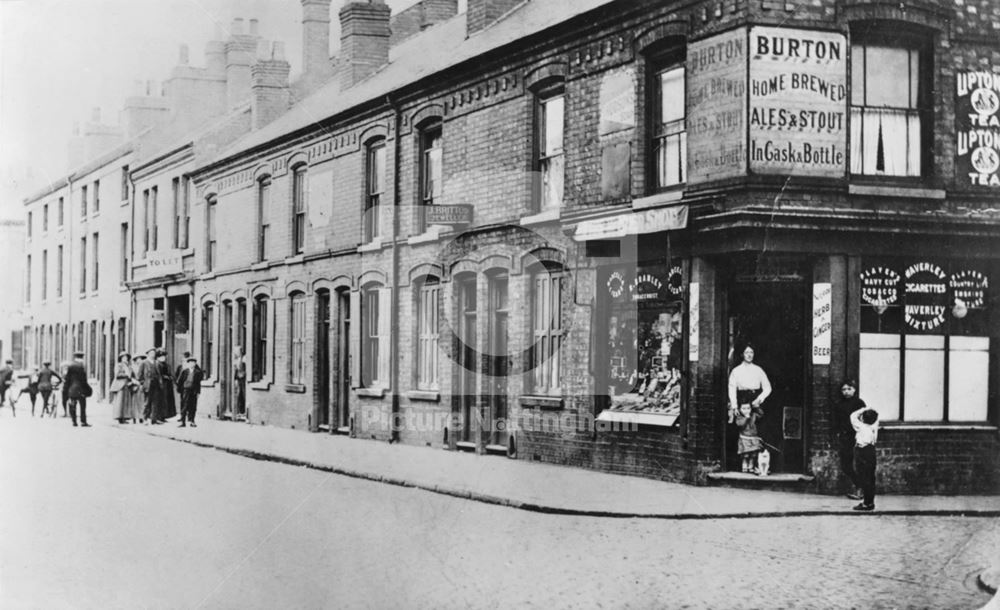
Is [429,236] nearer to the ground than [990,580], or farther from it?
farther from it

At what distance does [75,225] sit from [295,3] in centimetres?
866

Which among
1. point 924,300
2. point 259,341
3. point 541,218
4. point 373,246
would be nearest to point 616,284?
point 541,218

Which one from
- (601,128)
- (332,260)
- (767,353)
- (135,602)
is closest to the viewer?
(135,602)

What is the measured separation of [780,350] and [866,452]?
6.38 feet

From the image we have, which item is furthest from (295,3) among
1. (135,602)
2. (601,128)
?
(135,602)

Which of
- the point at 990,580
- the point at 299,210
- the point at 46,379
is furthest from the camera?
the point at 46,379

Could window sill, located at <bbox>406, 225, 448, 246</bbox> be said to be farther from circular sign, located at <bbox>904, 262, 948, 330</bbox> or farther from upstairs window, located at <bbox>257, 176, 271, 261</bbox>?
circular sign, located at <bbox>904, 262, 948, 330</bbox>

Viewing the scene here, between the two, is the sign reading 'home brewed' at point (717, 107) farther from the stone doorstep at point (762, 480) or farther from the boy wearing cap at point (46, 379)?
the boy wearing cap at point (46, 379)

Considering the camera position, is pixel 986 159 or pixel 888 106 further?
pixel 888 106

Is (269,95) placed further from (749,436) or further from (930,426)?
(930,426)

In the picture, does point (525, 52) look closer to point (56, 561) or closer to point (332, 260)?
point (332, 260)

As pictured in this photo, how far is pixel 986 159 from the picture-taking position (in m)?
14.5

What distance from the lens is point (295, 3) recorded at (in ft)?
41.1

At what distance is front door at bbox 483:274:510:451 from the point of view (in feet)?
63.2
